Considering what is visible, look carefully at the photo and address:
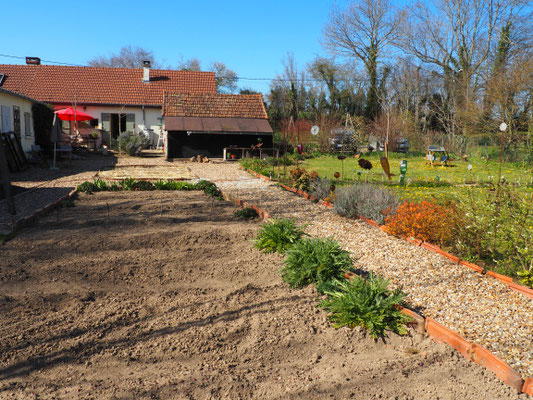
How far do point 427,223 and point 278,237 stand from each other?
200 cm

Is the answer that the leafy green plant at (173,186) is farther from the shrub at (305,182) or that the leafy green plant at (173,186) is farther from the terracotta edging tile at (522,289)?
the terracotta edging tile at (522,289)

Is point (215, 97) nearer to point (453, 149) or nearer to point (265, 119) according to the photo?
point (265, 119)

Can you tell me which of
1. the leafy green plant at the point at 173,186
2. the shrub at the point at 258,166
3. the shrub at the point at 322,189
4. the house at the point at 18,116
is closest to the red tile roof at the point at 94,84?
the house at the point at 18,116

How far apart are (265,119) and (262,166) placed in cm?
666

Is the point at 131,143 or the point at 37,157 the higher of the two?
the point at 131,143

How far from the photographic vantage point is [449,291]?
165 inches

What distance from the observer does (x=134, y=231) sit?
6328mm

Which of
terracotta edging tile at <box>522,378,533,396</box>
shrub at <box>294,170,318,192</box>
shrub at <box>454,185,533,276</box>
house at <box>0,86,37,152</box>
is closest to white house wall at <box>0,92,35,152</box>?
house at <box>0,86,37,152</box>

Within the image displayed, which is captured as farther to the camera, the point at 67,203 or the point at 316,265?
the point at 67,203

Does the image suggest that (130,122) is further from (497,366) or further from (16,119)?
(497,366)

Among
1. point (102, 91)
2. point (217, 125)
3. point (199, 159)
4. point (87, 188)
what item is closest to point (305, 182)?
point (87, 188)

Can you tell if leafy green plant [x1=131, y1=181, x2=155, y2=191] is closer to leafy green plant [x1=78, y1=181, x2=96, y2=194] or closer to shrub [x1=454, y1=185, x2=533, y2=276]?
leafy green plant [x1=78, y1=181, x2=96, y2=194]

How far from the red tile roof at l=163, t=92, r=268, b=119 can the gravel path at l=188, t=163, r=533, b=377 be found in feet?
54.9

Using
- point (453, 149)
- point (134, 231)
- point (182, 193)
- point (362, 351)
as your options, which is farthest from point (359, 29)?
point (362, 351)
